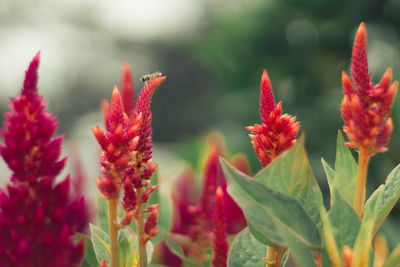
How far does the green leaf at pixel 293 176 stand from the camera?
0.31 metres

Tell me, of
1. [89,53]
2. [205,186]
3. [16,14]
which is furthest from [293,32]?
[16,14]

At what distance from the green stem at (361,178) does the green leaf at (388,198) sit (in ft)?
0.05

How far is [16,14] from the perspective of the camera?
531 cm

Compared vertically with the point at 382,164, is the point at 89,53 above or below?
above

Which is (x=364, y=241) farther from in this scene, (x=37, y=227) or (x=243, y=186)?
(x=37, y=227)

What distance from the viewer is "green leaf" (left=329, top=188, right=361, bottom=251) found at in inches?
12.4

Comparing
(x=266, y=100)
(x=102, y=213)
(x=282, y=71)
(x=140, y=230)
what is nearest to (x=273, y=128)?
(x=266, y=100)

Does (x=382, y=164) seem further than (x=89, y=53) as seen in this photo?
No

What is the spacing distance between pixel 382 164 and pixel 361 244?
76.2 inches

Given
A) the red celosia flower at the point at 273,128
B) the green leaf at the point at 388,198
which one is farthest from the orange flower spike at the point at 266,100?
the green leaf at the point at 388,198

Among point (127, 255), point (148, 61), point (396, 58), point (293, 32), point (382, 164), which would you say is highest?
point (148, 61)

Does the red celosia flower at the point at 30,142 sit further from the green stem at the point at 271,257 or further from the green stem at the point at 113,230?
the green stem at the point at 271,257

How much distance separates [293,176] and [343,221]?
5 cm

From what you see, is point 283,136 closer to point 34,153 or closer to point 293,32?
point 34,153
